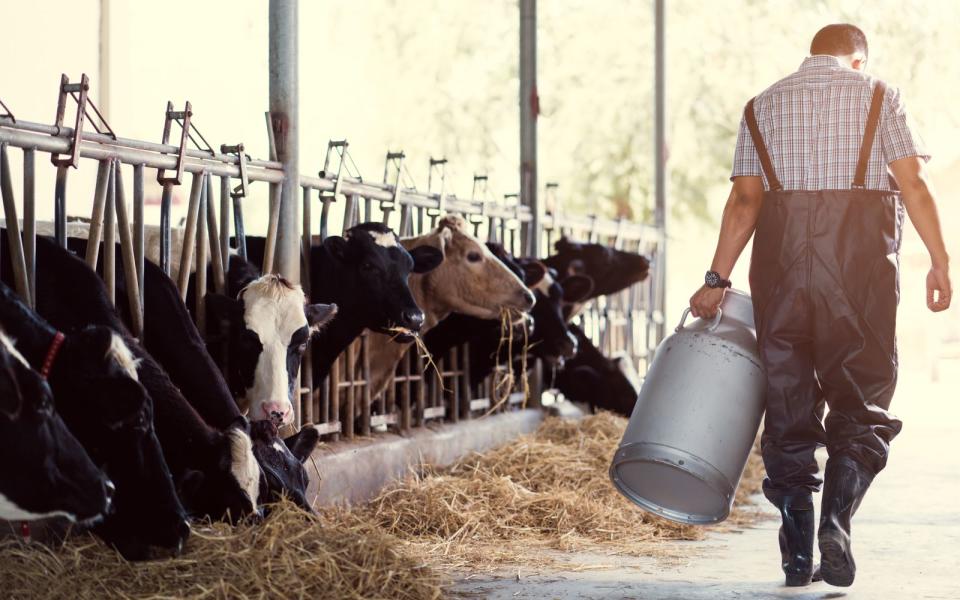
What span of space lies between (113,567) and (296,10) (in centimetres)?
320

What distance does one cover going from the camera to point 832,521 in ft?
14.8

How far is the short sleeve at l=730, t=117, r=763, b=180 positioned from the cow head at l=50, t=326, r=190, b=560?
233 centimetres

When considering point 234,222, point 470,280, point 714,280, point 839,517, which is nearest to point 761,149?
point 714,280

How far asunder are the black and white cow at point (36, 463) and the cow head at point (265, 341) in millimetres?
1988

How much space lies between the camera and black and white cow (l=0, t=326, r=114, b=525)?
324cm

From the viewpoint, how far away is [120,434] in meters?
3.69

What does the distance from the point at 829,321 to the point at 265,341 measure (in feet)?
7.45

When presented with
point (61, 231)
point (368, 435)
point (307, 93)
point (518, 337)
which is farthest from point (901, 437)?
point (307, 93)

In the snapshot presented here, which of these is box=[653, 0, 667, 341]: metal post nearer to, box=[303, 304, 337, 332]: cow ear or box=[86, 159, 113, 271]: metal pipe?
box=[303, 304, 337, 332]: cow ear

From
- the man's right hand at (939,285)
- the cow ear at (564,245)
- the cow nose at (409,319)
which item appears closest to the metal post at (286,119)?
the cow nose at (409,319)

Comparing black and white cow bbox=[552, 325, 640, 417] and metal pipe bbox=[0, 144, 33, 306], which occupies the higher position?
metal pipe bbox=[0, 144, 33, 306]

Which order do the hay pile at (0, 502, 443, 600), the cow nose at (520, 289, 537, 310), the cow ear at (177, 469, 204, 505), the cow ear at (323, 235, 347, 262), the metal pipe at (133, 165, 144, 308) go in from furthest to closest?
the cow nose at (520, 289, 537, 310)
the cow ear at (323, 235, 347, 262)
the metal pipe at (133, 165, 144, 308)
the cow ear at (177, 469, 204, 505)
the hay pile at (0, 502, 443, 600)

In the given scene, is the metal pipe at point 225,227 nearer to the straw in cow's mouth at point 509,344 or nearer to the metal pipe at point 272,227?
the metal pipe at point 272,227

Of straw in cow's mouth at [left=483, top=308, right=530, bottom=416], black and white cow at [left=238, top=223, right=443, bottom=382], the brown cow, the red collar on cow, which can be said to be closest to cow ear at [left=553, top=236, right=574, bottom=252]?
straw in cow's mouth at [left=483, top=308, right=530, bottom=416]
